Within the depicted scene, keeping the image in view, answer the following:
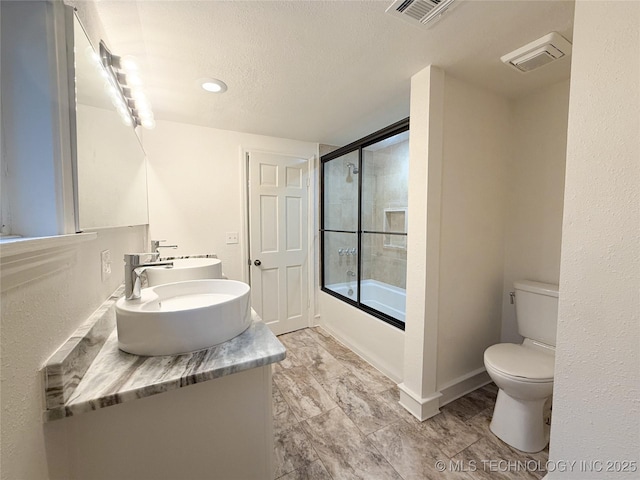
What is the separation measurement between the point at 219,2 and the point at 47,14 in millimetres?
656

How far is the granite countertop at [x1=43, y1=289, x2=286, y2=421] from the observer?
62 centimetres

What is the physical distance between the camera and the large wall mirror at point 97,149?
0.73 m

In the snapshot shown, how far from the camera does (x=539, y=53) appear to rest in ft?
4.34

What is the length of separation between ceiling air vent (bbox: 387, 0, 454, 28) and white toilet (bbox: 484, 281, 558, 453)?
1675 millimetres

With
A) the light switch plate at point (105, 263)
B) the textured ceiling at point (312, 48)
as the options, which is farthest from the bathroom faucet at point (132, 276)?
the textured ceiling at point (312, 48)

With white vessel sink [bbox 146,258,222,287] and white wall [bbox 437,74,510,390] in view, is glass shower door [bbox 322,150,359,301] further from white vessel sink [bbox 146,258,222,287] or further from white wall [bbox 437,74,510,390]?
white vessel sink [bbox 146,258,222,287]

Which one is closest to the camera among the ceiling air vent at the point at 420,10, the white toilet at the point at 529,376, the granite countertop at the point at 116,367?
the granite countertop at the point at 116,367

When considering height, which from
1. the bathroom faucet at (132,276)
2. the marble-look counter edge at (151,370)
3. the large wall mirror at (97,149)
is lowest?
the marble-look counter edge at (151,370)

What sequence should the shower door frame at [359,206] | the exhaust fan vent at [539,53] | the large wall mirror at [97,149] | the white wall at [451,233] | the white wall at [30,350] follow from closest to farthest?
1. the white wall at [30,350]
2. the large wall mirror at [97,149]
3. the exhaust fan vent at [539,53]
4. the white wall at [451,233]
5. the shower door frame at [359,206]

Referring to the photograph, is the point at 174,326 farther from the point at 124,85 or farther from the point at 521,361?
the point at 521,361

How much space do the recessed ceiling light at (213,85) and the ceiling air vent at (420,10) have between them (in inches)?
42.4

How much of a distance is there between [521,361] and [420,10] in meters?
1.88

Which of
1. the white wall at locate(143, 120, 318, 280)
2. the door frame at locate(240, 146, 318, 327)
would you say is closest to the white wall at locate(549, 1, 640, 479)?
the door frame at locate(240, 146, 318, 327)

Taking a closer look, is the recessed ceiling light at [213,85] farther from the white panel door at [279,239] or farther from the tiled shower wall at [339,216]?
the tiled shower wall at [339,216]
